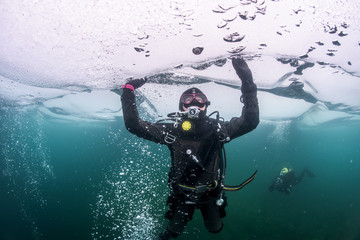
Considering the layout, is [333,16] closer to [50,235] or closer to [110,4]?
[110,4]

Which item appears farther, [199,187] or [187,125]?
[187,125]

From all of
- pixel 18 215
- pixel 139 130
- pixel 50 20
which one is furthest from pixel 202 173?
pixel 18 215

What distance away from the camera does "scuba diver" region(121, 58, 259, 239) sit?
158 inches

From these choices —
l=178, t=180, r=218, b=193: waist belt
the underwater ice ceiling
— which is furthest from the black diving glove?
l=178, t=180, r=218, b=193: waist belt

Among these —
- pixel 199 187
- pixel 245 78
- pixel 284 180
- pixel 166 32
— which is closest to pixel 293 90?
pixel 245 78

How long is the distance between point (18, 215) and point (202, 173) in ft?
120

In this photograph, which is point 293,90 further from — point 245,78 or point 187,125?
point 187,125

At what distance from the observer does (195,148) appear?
4148 millimetres

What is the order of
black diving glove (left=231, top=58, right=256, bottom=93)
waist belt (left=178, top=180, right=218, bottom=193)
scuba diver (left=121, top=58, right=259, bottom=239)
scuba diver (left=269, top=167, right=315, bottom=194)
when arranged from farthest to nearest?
scuba diver (left=269, top=167, right=315, bottom=194) → black diving glove (left=231, top=58, right=256, bottom=93) → scuba diver (left=121, top=58, right=259, bottom=239) → waist belt (left=178, top=180, right=218, bottom=193)

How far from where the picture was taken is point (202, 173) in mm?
4113

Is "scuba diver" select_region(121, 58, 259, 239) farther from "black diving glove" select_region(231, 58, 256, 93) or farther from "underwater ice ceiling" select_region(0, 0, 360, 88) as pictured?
"underwater ice ceiling" select_region(0, 0, 360, 88)

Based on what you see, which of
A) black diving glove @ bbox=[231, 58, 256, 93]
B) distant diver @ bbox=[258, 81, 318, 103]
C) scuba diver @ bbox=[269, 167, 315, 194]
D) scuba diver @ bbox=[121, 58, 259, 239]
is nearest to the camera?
scuba diver @ bbox=[121, 58, 259, 239]

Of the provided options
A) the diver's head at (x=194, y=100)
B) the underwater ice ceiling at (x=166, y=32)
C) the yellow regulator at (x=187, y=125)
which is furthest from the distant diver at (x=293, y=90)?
the yellow regulator at (x=187, y=125)

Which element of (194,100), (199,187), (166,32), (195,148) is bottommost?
(199,187)
